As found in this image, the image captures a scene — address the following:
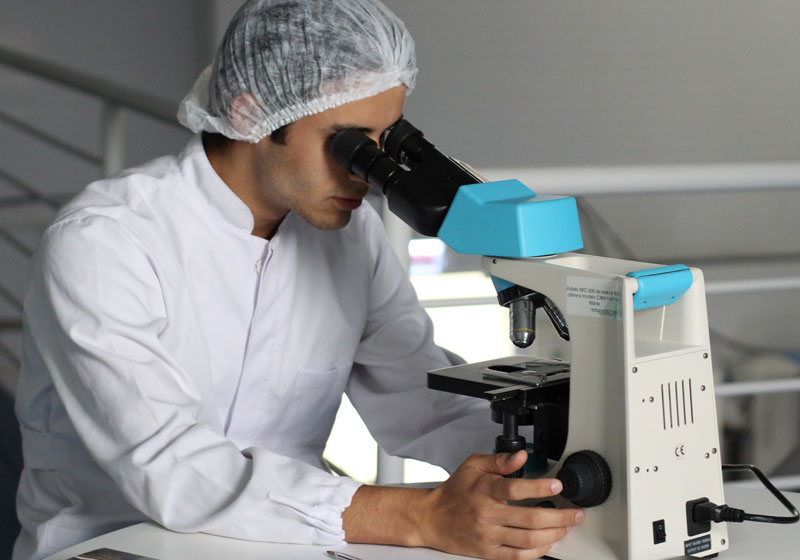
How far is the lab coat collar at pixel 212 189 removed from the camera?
140 cm

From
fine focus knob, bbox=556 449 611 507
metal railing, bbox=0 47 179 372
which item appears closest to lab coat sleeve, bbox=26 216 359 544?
fine focus knob, bbox=556 449 611 507

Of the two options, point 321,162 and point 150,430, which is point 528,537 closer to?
point 150,430

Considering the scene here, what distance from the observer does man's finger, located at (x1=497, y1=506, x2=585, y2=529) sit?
3.44 feet

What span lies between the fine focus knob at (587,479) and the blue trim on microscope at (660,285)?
18 cm

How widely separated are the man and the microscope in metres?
0.06

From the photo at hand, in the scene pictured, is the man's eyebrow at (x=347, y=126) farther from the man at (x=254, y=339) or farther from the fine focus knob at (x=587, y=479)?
the fine focus knob at (x=587, y=479)

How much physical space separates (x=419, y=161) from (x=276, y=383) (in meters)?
0.48

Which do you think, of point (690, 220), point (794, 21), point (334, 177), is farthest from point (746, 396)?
point (334, 177)

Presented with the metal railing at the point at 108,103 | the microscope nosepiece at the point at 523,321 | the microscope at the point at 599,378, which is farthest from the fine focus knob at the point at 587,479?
the metal railing at the point at 108,103

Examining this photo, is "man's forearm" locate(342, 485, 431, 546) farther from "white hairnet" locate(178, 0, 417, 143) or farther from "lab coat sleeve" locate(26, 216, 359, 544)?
"white hairnet" locate(178, 0, 417, 143)

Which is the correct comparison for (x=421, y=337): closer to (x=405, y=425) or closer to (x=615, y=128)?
(x=405, y=425)

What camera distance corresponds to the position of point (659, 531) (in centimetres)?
102

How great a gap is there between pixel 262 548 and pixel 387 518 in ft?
0.51

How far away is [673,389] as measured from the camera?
1032 millimetres
